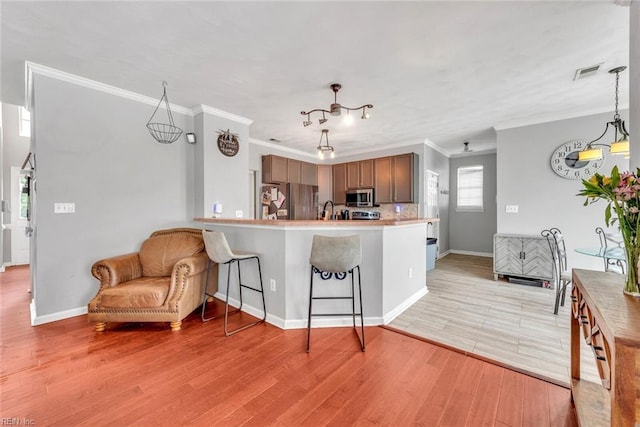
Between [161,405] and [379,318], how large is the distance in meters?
1.92

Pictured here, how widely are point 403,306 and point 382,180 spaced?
10.8ft

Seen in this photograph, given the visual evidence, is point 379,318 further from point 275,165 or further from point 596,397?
point 275,165

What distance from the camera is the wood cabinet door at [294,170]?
5711mm

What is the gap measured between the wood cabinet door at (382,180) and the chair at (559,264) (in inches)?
105

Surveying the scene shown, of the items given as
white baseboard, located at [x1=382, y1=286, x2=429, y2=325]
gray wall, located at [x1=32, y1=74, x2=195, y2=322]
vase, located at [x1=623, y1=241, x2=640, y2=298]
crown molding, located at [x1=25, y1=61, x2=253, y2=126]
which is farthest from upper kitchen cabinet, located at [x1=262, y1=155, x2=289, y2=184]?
vase, located at [x1=623, y1=241, x2=640, y2=298]

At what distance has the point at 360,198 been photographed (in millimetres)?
6035

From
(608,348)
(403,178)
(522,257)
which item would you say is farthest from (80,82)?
(522,257)

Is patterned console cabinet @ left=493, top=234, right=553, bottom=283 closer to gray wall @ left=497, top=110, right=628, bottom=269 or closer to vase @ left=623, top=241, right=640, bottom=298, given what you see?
gray wall @ left=497, top=110, right=628, bottom=269

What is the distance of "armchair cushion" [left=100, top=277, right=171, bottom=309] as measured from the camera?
251 cm

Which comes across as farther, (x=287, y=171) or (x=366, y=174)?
(x=366, y=174)

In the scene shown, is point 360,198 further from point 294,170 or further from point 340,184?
point 294,170

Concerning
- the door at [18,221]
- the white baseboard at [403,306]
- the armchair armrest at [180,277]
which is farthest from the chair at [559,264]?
the door at [18,221]

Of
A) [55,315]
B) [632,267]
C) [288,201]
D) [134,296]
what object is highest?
[288,201]

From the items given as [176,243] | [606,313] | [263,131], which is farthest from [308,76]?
[606,313]
